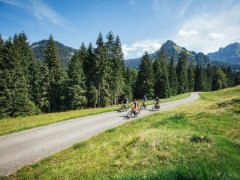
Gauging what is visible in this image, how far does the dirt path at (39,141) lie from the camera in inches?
532

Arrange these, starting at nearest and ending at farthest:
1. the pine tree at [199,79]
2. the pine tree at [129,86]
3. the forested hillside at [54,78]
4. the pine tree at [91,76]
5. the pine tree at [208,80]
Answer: the forested hillside at [54,78]
the pine tree at [91,76]
the pine tree at [129,86]
the pine tree at [199,79]
the pine tree at [208,80]

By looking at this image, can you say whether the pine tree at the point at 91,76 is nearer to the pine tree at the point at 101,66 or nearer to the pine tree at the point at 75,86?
the pine tree at the point at 101,66

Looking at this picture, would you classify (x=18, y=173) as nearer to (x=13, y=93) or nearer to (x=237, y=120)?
(x=237, y=120)

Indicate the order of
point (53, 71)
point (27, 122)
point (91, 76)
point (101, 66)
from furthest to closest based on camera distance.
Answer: point (91, 76), point (53, 71), point (101, 66), point (27, 122)

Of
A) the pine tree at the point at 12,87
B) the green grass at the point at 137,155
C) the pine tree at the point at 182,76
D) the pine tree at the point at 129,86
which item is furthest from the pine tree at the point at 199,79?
the green grass at the point at 137,155

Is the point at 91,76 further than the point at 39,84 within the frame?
Yes

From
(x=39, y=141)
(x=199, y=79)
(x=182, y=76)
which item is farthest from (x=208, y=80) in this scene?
(x=39, y=141)

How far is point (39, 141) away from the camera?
1748 cm

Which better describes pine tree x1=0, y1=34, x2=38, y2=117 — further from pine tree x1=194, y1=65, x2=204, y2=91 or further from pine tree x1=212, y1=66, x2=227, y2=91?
pine tree x1=212, y1=66, x2=227, y2=91

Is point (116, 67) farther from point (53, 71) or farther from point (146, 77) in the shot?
point (53, 71)

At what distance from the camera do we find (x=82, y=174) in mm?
10688

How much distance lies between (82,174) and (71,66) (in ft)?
169

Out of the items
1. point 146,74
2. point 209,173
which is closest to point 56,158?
point 209,173

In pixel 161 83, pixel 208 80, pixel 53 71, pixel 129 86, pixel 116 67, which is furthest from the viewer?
pixel 208 80
